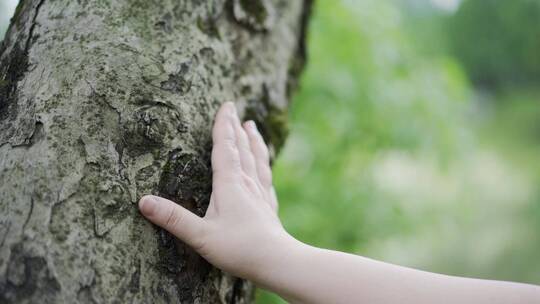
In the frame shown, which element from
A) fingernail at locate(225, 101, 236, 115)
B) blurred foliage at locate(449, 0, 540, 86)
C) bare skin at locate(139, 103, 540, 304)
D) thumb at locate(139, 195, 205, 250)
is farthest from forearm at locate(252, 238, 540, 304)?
blurred foliage at locate(449, 0, 540, 86)

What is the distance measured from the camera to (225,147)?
1.04 meters

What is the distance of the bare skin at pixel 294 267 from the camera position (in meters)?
0.89

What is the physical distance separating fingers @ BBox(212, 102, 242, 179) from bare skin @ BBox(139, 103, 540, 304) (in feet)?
0.17

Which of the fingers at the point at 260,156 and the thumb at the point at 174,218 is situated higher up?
the thumb at the point at 174,218

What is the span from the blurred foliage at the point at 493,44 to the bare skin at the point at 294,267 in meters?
14.3

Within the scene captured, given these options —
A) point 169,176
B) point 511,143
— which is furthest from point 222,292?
point 511,143

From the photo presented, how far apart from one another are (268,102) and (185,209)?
500 millimetres

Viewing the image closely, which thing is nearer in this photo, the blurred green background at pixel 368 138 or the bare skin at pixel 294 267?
the bare skin at pixel 294 267

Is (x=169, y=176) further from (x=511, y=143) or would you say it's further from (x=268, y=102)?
(x=511, y=143)

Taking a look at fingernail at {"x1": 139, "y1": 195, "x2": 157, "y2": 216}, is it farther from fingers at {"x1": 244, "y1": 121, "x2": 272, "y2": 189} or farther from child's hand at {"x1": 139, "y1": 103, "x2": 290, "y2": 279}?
fingers at {"x1": 244, "y1": 121, "x2": 272, "y2": 189}

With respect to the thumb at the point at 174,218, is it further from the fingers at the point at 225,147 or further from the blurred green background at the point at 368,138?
the blurred green background at the point at 368,138

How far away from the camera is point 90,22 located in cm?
99

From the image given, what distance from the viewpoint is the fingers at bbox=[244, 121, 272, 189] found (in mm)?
1113

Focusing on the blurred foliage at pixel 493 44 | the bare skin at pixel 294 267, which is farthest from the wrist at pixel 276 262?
the blurred foliage at pixel 493 44
